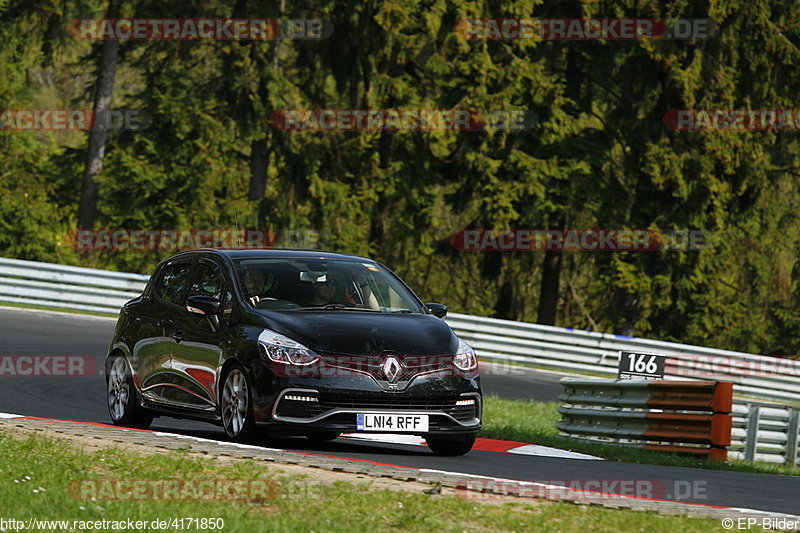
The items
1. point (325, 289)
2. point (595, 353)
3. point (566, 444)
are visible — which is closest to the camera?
point (325, 289)

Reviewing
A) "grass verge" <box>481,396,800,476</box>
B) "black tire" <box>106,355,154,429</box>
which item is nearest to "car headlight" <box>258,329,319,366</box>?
"black tire" <box>106,355,154,429</box>

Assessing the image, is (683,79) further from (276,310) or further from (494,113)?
(276,310)

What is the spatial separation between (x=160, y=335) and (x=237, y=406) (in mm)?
1563

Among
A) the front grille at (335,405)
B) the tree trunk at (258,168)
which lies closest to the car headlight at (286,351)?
the front grille at (335,405)

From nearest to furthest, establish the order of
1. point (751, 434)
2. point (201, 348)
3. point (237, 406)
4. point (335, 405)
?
point (335, 405) → point (237, 406) → point (201, 348) → point (751, 434)

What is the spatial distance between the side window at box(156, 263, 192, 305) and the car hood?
1.52m

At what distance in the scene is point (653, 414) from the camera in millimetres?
14711

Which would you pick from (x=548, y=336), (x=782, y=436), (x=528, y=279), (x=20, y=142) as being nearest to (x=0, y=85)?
(x=20, y=142)

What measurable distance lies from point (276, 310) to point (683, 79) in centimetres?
2585

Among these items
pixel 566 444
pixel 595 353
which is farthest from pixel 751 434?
pixel 595 353

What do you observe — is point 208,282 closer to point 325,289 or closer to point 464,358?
point 325,289

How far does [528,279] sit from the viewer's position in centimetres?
4056

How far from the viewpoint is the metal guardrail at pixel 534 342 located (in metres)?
27.3

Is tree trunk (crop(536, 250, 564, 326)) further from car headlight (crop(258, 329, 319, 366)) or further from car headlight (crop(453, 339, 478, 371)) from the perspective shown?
car headlight (crop(258, 329, 319, 366))
